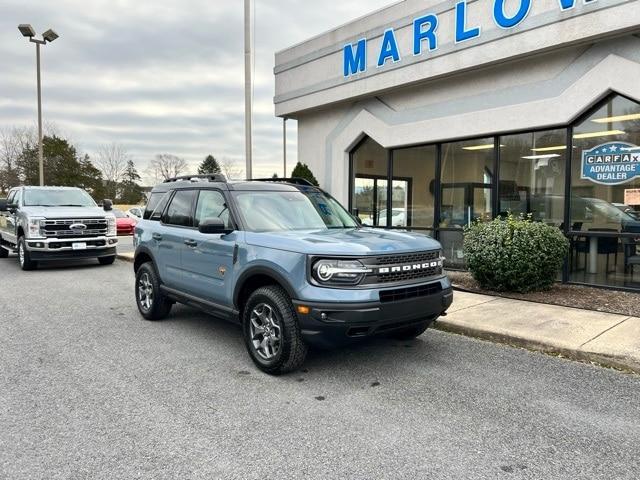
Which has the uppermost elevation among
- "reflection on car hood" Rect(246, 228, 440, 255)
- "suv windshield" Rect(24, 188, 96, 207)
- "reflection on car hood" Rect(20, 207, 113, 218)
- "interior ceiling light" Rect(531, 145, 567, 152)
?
"interior ceiling light" Rect(531, 145, 567, 152)

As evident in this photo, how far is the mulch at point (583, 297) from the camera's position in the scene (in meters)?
6.95

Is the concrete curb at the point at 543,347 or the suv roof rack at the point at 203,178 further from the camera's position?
the suv roof rack at the point at 203,178

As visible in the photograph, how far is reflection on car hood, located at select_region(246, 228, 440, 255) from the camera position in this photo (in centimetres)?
432

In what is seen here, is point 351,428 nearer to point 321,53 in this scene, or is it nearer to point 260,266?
point 260,266

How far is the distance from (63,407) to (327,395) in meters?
2.13

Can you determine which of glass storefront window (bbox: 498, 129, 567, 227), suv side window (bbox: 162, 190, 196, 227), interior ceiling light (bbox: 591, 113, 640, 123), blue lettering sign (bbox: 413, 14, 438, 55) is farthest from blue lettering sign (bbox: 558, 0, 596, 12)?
suv side window (bbox: 162, 190, 196, 227)

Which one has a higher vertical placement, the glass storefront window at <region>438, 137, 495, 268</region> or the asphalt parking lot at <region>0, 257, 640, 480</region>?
the glass storefront window at <region>438, 137, 495, 268</region>

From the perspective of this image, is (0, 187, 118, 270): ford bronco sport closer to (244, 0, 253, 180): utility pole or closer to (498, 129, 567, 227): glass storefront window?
(244, 0, 253, 180): utility pole

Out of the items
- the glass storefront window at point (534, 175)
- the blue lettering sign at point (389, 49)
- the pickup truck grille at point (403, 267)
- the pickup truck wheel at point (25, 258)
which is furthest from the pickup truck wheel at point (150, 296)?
the blue lettering sign at point (389, 49)

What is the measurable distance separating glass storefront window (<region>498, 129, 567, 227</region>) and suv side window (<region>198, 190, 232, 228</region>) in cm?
648

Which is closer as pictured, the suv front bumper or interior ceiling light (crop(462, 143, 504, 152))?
the suv front bumper

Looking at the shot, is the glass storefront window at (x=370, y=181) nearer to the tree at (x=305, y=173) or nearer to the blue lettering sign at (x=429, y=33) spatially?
the tree at (x=305, y=173)

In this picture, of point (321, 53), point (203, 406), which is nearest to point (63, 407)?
point (203, 406)

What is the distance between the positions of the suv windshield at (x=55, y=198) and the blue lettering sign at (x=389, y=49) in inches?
339
